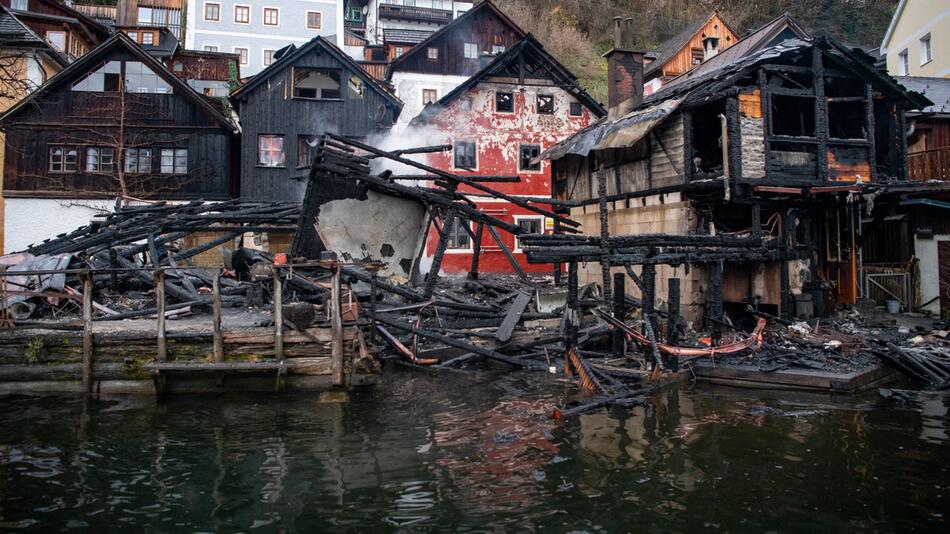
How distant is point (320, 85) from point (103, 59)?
10.2 metres

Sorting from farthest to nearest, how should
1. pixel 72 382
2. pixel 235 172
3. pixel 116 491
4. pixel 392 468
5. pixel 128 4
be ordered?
pixel 128 4 < pixel 235 172 < pixel 72 382 < pixel 392 468 < pixel 116 491

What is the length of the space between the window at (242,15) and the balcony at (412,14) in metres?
13.6

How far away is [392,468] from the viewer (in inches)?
335

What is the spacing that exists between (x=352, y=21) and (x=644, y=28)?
32.1 m

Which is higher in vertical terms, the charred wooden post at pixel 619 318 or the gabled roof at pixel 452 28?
the gabled roof at pixel 452 28

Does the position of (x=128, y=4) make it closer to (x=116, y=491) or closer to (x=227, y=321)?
(x=227, y=321)

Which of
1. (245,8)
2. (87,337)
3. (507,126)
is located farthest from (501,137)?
(245,8)

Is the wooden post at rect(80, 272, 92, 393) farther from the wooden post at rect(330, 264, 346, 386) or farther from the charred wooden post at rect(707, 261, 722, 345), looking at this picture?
the charred wooden post at rect(707, 261, 722, 345)

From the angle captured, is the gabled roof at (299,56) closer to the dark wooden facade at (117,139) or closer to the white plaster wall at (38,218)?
the dark wooden facade at (117,139)

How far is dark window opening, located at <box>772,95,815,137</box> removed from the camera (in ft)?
62.2

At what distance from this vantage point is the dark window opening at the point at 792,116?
62.2 ft

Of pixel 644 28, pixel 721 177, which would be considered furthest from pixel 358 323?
pixel 644 28

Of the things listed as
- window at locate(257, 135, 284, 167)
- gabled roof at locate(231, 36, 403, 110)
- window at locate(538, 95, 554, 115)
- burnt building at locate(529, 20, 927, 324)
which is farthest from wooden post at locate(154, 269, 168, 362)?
window at locate(538, 95, 554, 115)

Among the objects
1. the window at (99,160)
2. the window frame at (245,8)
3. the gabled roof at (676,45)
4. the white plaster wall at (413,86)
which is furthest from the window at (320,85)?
the window frame at (245,8)
